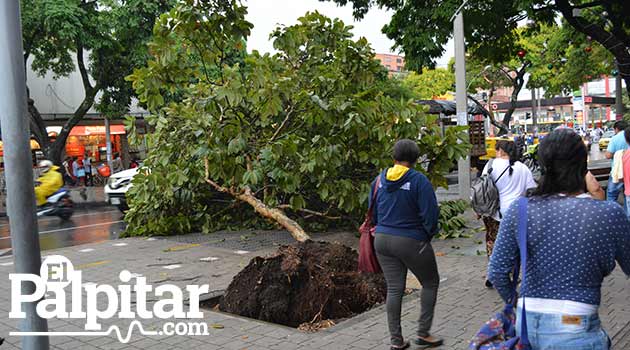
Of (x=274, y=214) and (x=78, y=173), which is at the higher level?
(x=78, y=173)

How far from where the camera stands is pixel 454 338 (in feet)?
16.1

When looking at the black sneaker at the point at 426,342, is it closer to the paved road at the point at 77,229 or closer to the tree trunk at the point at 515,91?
the paved road at the point at 77,229

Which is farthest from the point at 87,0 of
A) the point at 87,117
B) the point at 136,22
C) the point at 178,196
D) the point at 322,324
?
the point at 322,324

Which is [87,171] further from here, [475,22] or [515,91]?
Result: [515,91]

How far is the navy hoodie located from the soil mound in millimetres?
1655

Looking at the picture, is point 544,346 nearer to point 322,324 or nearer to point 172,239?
point 322,324

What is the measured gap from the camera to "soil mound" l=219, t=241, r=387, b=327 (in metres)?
5.73

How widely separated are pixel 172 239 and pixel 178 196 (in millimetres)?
837

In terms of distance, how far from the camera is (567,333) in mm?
2402

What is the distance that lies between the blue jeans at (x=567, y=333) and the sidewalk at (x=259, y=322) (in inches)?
92.1

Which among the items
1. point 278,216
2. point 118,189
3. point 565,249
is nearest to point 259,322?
point 278,216

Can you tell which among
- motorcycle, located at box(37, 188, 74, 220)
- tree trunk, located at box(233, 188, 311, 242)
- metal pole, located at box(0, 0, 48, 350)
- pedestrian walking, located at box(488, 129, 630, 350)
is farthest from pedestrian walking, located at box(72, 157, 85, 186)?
pedestrian walking, located at box(488, 129, 630, 350)

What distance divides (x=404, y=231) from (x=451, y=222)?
618 centimetres

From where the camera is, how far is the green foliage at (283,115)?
8086 millimetres
